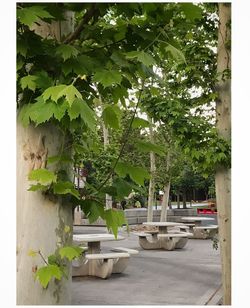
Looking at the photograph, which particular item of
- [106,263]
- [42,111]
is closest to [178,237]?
[106,263]

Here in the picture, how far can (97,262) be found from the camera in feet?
23.4

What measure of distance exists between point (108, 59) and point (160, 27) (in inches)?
8.3

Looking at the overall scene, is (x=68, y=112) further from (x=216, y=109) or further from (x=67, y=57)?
(x=216, y=109)

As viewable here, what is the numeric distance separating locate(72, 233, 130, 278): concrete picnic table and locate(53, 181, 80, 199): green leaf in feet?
17.5

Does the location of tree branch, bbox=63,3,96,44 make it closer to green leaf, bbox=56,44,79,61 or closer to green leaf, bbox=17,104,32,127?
green leaf, bbox=56,44,79,61

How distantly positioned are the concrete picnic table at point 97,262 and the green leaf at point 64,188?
210 inches

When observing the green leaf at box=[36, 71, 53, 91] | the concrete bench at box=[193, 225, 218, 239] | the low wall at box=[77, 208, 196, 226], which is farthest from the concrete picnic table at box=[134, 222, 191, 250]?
the green leaf at box=[36, 71, 53, 91]

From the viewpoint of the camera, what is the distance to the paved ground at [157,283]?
18.5 ft

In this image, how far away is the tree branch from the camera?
1504 mm

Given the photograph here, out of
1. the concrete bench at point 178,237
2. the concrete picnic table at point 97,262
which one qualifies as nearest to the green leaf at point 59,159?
the concrete picnic table at point 97,262

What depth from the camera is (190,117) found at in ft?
14.6

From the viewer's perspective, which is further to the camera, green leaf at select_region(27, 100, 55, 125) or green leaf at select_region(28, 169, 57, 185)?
green leaf at select_region(28, 169, 57, 185)

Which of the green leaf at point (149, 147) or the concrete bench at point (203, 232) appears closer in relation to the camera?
the green leaf at point (149, 147)

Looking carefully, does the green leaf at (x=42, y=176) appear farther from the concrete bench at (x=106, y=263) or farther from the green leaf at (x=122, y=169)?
the concrete bench at (x=106, y=263)
